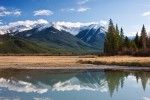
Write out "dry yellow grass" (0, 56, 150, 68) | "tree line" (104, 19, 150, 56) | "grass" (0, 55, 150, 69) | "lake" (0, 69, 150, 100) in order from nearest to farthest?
"lake" (0, 69, 150, 100), "grass" (0, 55, 150, 69), "dry yellow grass" (0, 56, 150, 68), "tree line" (104, 19, 150, 56)

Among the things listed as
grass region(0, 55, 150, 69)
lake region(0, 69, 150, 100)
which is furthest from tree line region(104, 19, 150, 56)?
lake region(0, 69, 150, 100)

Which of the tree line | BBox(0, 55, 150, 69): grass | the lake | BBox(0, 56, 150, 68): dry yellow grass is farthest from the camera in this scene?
the tree line

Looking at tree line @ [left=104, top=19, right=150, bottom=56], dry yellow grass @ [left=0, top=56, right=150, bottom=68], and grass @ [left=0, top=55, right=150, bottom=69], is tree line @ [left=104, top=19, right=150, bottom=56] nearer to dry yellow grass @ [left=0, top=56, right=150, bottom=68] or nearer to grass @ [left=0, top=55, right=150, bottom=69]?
dry yellow grass @ [left=0, top=56, right=150, bottom=68]

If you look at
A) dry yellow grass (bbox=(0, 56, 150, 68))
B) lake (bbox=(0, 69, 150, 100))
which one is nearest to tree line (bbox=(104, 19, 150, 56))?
dry yellow grass (bbox=(0, 56, 150, 68))

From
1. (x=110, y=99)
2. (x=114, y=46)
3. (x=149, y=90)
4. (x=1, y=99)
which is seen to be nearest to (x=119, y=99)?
(x=110, y=99)

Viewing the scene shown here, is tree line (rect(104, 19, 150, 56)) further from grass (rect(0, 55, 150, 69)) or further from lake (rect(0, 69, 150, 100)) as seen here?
lake (rect(0, 69, 150, 100))

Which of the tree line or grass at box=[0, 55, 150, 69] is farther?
the tree line

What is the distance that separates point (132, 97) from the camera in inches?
952

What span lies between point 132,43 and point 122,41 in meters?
4.53

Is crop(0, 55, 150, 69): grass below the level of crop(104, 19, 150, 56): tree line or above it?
below

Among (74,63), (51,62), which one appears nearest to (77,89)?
(74,63)

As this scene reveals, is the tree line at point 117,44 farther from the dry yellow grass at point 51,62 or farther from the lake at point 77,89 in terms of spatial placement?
the lake at point 77,89

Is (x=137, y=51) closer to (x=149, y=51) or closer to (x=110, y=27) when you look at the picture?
(x=149, y=51)

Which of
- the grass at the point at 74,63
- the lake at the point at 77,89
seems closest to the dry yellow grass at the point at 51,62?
the grass at the point at 74,63
